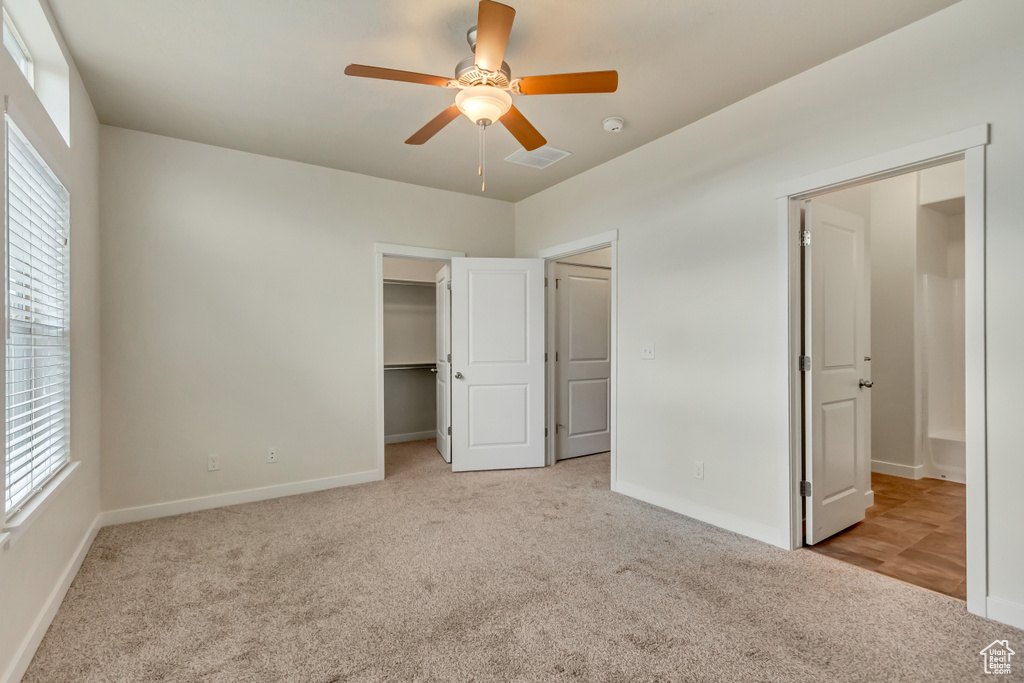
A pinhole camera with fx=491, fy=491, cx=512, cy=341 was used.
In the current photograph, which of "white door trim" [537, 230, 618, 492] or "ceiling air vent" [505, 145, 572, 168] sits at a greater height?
"ceiling air vent" [505, 145, 572, 168]

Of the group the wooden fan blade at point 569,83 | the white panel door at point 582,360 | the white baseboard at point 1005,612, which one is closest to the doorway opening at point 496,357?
the white panel door at point 582,360

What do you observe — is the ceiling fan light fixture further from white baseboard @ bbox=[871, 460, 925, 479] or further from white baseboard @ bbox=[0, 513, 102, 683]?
white baseboard @ bbox=[871, 460, 925, 479]

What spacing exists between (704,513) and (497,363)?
7.06ft

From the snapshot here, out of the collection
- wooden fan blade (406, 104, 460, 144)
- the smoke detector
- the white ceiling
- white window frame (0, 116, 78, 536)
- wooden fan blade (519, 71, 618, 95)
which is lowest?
white window frame (0, 116, 78, 536)

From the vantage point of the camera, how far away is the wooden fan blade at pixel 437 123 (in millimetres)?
2339

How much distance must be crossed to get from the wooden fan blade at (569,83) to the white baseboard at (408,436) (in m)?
4.57

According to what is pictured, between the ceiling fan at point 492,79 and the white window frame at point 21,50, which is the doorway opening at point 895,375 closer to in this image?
the ceiling fan at point 492,79

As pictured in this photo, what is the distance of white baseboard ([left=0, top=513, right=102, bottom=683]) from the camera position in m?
1.72

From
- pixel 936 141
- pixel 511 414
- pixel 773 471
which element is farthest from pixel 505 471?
pixel 936 141

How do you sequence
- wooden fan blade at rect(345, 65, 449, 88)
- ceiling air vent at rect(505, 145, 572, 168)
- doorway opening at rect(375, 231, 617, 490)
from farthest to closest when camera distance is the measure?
1. doorway opening at rect(375, 231, 617, 490)
2. ceiling air vent at rect(505, 145, 572, 168)
3. wooden fan blade at rect(345, 65, 449, 88)

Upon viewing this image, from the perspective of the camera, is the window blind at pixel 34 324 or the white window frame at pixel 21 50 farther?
the white window frame at pixel 21 50

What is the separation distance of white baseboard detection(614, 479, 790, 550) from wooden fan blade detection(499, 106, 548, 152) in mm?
2503

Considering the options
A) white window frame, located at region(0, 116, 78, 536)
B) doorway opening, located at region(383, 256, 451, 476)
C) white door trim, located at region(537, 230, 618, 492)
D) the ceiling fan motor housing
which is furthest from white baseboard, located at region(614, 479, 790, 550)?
white window frame, located at region(0, 116, 78, 536)

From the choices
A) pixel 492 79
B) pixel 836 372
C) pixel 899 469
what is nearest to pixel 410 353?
pixel 492 79
